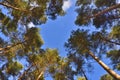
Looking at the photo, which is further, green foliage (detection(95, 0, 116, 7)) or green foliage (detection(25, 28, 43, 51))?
green foliage (detection(25, 28, 43, 51))

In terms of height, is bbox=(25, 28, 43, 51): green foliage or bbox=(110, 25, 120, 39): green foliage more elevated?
bbox=(25, 28, 43, 51): green foliage

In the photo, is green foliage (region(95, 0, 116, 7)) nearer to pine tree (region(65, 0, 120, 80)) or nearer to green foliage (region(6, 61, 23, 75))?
pine tree (region(65, 0, 120, 80))

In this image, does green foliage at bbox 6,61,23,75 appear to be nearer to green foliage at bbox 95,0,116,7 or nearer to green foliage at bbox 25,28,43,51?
green foliage at bbox 25,28,43,51

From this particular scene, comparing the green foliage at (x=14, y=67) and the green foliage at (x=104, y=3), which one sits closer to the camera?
the green foliage at (x=104, y=3)

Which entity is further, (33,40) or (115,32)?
(33,40)

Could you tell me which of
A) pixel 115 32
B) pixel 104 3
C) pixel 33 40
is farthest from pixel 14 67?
pixel 104 3

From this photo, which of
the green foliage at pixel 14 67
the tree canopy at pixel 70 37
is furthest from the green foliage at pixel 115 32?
the green foliage at pixel 14 67

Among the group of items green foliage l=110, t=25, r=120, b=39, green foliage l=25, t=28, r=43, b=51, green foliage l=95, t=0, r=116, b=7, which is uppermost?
green foliage l=95, t=0, r=116, b=7

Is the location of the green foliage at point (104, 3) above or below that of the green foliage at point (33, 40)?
above

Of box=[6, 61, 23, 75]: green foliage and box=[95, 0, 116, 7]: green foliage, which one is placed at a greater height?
box=[95, 0, 116, 7]: green foliage

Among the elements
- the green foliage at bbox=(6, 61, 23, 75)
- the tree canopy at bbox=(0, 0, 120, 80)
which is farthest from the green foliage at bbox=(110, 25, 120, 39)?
the green foliage at bbox=(6, 61, 23, 75)

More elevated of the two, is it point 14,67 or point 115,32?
point 14,67

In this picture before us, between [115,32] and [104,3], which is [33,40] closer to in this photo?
[104,3]

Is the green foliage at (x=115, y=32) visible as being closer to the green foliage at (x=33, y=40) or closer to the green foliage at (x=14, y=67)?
the green foliage at (x=33, y=40)
